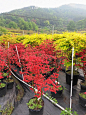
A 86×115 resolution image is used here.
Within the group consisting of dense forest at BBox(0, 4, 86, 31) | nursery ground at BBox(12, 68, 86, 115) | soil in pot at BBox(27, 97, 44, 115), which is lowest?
nursery ground at BBox(12, 68, 86, 115)

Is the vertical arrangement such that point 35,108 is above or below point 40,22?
below

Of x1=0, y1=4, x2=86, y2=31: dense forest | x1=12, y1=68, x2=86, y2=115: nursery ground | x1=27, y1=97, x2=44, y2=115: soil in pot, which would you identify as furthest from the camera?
x1=0, y1=4, x2=86, y2=31: dense forest

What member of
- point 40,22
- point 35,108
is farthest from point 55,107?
point 40,22

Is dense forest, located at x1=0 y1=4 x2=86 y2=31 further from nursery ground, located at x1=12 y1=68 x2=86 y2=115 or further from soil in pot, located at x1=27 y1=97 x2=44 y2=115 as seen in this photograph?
soil in pot, located at x1=27 y1=97 x2=44 y2=115

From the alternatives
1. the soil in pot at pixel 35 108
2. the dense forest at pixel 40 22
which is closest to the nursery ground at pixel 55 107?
the soil in pot at pixel 35 108

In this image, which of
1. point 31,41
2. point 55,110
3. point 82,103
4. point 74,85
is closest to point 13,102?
point 55,110

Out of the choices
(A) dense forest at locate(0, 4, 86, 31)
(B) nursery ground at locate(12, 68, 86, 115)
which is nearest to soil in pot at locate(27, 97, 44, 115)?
(B) nursery ground at locate(12, 68, 86, 115)

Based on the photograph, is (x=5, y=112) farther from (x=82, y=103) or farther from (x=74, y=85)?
(x=74, y=85)

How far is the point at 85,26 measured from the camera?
174ft

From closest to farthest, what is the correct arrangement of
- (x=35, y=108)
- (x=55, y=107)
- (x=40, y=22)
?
(x=35, y=108) < (x=55, y=107) < (x=40, y=22)

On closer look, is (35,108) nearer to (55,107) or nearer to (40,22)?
(55,107)

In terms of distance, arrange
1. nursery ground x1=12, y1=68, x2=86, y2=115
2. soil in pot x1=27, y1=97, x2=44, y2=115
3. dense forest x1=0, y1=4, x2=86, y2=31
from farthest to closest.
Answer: dense forest x1=0, y1=4, x2=86, y2=31, nursery ground x1=12, y1=68, x2=86, y2=115, soil in pot x1=27, y1=97, x2=44, y2=115

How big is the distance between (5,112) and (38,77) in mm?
1551

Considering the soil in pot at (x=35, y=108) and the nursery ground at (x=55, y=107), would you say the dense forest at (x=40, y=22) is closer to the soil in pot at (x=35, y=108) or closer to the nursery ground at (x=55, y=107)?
the nursery ground at (x=55, y=107)
